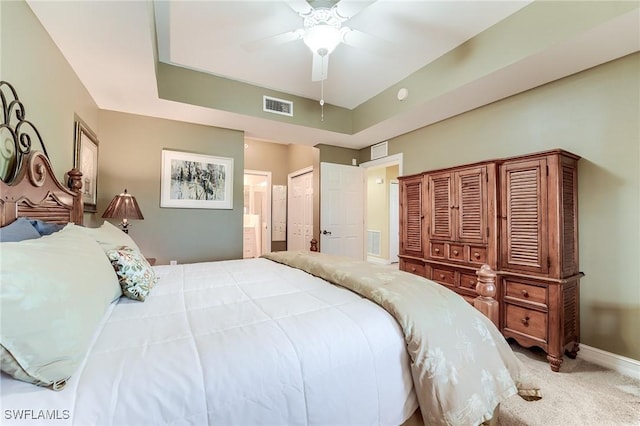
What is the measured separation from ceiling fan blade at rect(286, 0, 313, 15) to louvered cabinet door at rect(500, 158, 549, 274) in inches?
81.4

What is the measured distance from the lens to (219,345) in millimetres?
870

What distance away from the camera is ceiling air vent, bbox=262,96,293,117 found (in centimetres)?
342

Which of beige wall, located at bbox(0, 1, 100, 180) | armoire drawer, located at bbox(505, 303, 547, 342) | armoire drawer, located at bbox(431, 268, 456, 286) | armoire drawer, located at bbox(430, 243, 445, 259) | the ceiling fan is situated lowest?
armoire drawer, located at bbox(505, 303, 547, 342)

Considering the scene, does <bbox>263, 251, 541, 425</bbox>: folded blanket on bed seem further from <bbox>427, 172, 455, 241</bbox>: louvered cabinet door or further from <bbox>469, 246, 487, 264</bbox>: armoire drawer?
<bbox>427, 172, 455, 241</bbox>: louvered cabinet door

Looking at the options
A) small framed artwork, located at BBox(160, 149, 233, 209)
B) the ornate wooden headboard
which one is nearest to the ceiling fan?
the ornate wooden headboard

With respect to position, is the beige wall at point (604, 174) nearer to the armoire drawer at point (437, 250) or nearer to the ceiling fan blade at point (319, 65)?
the armoire drawer at point (437, 250)

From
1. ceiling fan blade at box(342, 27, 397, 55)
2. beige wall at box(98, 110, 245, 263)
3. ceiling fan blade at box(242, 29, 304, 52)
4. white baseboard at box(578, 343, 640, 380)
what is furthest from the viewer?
beige wall at box(98, 110, 245, 263)

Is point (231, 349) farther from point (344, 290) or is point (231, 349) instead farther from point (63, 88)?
point (63, 88)

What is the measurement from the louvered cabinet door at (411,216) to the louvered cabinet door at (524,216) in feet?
2.91

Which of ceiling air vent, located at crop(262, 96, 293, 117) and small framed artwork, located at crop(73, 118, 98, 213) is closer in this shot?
small framed artwork, located at crop(73, 118, 98, 213)

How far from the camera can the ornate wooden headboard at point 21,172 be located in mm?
1381

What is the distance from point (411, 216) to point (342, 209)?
1560 millimetres

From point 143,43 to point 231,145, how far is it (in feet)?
6.06

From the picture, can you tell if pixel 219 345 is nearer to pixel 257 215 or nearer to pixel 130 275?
pixel 130 275
